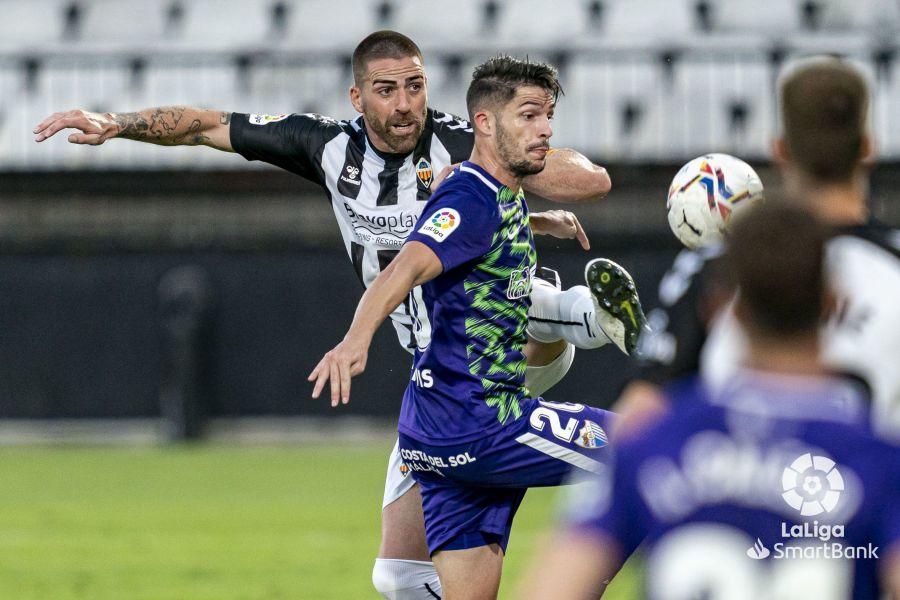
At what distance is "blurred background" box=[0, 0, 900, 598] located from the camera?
18484mm

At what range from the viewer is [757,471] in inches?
109

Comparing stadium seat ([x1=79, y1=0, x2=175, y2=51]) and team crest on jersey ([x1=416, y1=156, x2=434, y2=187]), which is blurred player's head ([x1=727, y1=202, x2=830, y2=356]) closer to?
team crest on jersey ([x1=416, y1=156, x2=434, y2=187])

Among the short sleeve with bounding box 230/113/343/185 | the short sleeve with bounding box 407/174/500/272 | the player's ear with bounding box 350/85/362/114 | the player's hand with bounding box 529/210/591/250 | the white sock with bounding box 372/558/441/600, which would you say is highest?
the player's ear with bounding box 350/85/362/114

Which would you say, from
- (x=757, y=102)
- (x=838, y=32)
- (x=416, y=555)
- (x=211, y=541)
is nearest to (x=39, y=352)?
(x=211, y=541)

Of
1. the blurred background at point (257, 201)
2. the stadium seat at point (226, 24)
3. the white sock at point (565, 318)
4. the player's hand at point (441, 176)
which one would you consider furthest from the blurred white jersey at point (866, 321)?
the stadium seat at point (226, 24)

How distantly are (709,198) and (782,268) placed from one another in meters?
2.66

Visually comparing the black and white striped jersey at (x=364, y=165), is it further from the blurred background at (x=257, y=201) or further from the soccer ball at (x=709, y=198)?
the blurred background at (x=257, y=201)

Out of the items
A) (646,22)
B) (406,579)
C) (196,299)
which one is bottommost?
(196,299)

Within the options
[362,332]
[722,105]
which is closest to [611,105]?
[722,105]

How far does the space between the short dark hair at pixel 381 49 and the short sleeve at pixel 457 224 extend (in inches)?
41.6

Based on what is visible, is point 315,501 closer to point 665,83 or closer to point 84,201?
point 84,201

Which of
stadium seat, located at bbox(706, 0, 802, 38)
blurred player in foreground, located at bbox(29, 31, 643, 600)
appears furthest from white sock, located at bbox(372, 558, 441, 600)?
stadium seat, located at bbox(706, 0, 802, 38)

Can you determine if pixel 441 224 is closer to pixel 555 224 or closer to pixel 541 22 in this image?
pixel 555 224

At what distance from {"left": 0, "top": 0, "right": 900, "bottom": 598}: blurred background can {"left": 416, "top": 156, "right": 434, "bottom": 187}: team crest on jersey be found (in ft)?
35.1
